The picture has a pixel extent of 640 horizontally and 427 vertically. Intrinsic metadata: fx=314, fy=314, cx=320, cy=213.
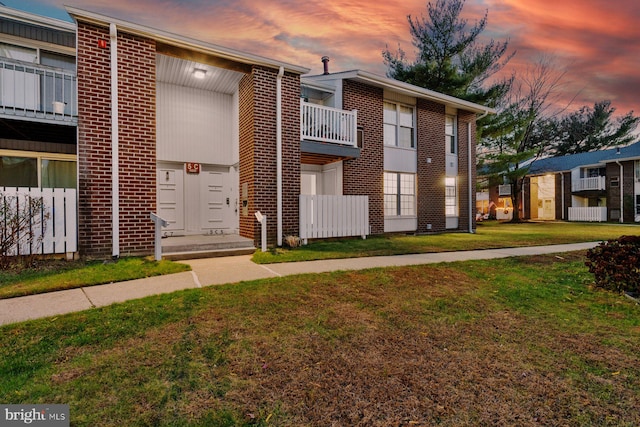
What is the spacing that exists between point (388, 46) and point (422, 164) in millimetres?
11019

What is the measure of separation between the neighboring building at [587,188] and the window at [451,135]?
1215 centimetres

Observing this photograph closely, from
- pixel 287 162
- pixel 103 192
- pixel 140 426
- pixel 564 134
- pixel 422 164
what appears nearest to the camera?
pixel 140 426

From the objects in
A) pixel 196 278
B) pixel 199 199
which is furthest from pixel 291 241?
pixel 196 278

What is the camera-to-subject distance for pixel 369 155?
11711 mm

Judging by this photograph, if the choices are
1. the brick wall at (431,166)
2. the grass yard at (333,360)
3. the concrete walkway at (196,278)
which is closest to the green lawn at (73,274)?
the concrete walkway at (196,278)

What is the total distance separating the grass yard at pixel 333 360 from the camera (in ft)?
6.40

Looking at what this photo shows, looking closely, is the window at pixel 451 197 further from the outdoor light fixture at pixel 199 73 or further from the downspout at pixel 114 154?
the downspout at pixel 114 154

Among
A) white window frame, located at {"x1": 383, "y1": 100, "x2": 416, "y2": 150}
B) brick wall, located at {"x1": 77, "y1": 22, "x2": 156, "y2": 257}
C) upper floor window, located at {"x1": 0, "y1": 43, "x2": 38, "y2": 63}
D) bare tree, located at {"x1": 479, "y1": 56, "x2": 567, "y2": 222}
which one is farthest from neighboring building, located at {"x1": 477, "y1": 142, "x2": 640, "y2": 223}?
upper floor window, located at {"x1": 0, "y1": 43, "x2": 38, "y2": 63}

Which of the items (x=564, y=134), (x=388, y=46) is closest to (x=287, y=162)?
(x=388, y=46)

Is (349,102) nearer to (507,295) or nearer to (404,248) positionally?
(404,248)

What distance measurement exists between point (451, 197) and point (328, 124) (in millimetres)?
7487

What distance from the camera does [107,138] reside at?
6.69 metres

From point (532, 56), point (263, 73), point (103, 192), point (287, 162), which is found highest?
point (532, 56)

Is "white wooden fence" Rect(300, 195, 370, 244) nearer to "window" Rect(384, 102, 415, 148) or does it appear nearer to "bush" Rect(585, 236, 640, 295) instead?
"window" Rect(384, 102, 415, 148)
